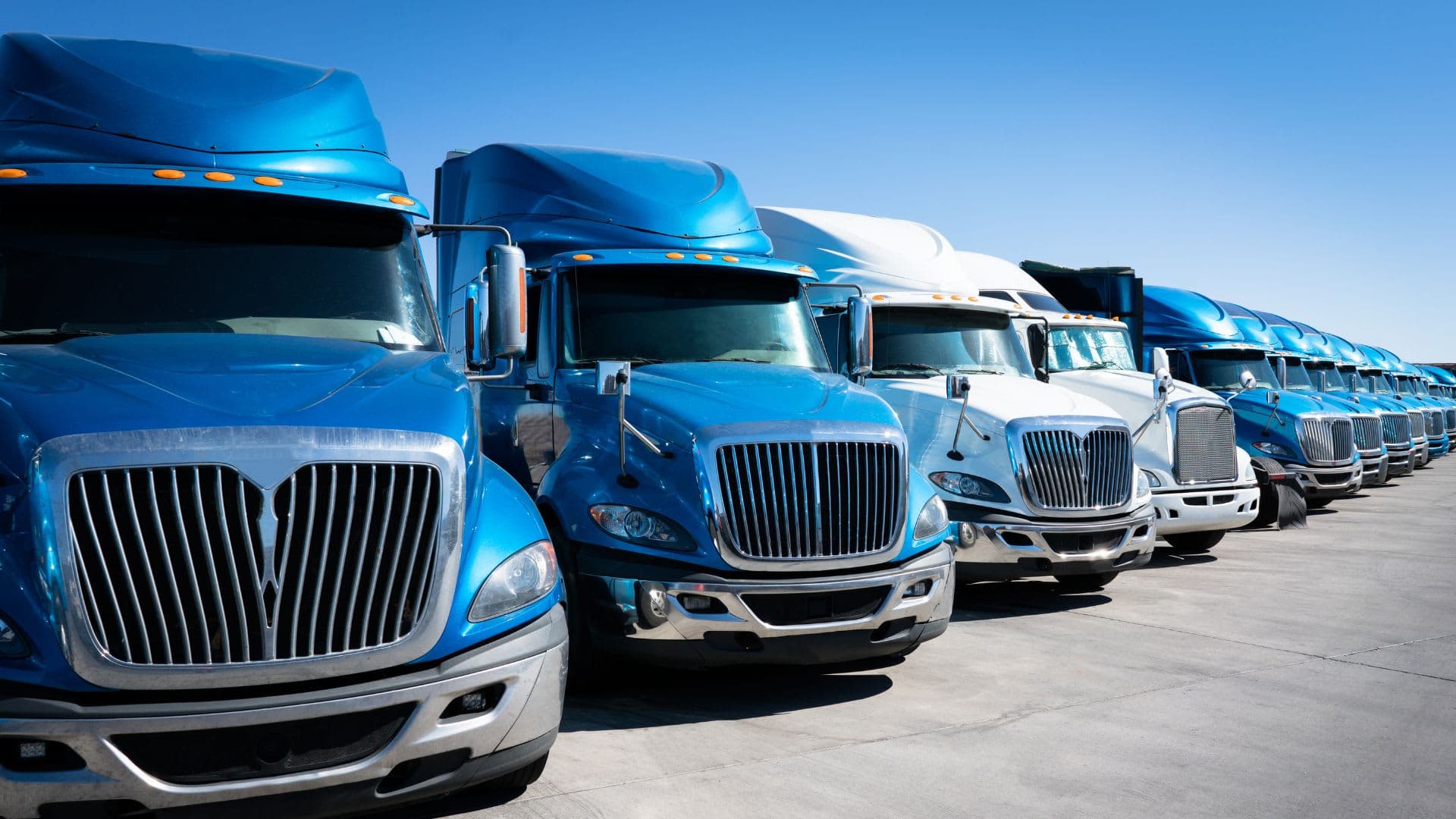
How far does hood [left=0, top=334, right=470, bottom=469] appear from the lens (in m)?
3.64

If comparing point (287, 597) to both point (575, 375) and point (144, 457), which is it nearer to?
point (144, 457)

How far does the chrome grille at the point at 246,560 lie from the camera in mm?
3461

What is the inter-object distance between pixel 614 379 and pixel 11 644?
3313mm

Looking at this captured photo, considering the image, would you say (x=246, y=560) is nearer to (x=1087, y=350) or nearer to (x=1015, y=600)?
(x=1015, y=600)

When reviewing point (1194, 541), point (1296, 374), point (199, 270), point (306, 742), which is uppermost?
point (199, 270)

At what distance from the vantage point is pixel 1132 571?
1136 centimetres

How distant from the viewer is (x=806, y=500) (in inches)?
236

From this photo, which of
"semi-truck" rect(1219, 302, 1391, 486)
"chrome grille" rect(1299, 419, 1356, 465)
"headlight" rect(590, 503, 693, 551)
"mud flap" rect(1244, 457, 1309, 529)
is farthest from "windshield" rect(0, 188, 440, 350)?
"semi-truck" rect(1219, 302, 1391, 486)

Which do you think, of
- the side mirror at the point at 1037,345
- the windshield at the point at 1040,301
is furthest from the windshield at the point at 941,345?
the windshield at the point at 1040,301

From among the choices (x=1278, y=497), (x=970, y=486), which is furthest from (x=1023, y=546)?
(x=1278, y=497)

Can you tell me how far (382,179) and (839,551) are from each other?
10.1ft

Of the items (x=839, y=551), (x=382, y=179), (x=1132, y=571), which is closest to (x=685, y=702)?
(x=839, y=551)

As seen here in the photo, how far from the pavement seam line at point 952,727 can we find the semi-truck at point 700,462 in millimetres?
593

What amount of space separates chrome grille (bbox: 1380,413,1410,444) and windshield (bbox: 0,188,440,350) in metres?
22.0
